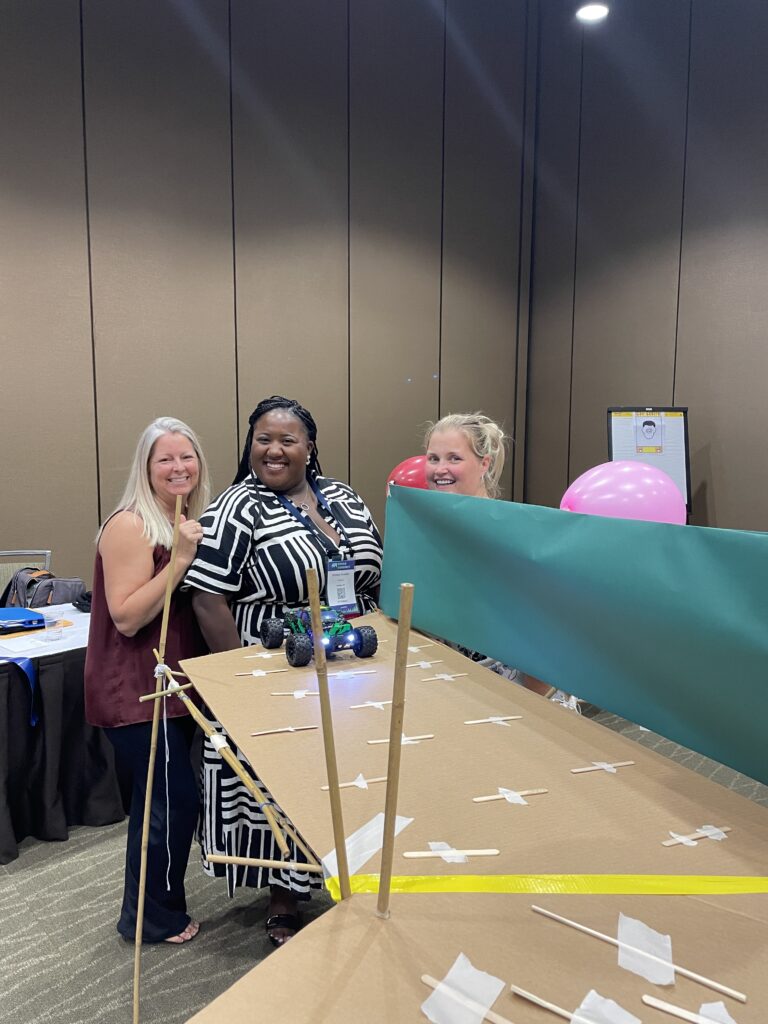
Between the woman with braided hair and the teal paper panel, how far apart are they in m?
0.34

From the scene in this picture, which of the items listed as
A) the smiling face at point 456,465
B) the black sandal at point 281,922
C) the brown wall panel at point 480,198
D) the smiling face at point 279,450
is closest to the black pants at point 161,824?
the black sandal at point 281,922

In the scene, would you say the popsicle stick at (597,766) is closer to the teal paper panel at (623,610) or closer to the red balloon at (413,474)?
the teal paper panel at (623,610)

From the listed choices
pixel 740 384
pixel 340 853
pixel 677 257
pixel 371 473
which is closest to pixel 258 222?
pixel 371 473

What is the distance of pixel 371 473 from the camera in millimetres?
4820

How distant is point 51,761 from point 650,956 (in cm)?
226

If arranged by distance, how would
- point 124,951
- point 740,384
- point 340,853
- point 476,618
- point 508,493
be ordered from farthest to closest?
1. point 508,493
2. point 740,384
3. point 124,951
4. point 476,618
5. point 340,853

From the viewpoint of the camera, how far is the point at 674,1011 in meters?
0.61

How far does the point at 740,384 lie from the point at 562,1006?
4002 mm

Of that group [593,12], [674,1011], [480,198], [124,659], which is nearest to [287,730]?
[674,1011]

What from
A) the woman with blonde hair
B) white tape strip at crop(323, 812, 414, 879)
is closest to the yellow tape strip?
white tape strip at crop(323, 812, 414, 879)

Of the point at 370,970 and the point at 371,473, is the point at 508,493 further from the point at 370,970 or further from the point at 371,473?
the point at 370,970

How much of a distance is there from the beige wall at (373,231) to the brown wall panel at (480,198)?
2 cm

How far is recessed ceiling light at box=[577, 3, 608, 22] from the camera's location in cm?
454

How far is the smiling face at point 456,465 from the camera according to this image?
6.61 feet
